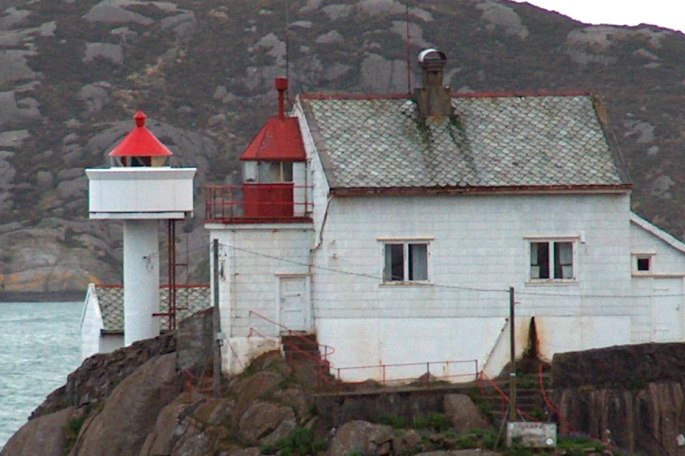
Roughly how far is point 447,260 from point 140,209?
8566mm

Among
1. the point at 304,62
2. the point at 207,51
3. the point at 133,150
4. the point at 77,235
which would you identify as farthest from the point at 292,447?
the point at 207,51

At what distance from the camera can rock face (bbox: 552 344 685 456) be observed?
125ft

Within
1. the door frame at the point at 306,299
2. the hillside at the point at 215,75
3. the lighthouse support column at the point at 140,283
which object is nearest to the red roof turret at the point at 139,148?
the lighthouse support column at the point at 140,283

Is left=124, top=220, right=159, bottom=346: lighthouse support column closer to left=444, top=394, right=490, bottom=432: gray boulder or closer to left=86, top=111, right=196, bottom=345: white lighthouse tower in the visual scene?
left=86, top=111, right=196, bottom=345: white lighthouse tower

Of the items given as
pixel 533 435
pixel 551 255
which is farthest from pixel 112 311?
pixel 533 435

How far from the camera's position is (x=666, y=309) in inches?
1602

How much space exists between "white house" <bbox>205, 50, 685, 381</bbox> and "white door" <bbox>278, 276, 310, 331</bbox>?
0.06 feet

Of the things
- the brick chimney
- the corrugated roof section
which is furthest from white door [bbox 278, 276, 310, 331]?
the corrugated roof section

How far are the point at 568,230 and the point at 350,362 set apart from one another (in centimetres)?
489

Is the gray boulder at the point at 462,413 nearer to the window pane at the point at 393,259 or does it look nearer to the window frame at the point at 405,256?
the window frame at the point at 405,256

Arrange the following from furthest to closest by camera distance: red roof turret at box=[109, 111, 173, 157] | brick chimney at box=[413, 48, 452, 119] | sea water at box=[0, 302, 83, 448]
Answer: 1. sea water at box=[0, 302, 83, 448]
2. red roof turret at box=[109, 111, 173, 157]
3. brick chimney at box=[413, 48, 452, 119]

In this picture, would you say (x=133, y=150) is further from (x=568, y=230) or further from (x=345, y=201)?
(x=568, y=230)

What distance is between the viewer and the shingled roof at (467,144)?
39.8 metres

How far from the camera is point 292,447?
3734 centimetres
